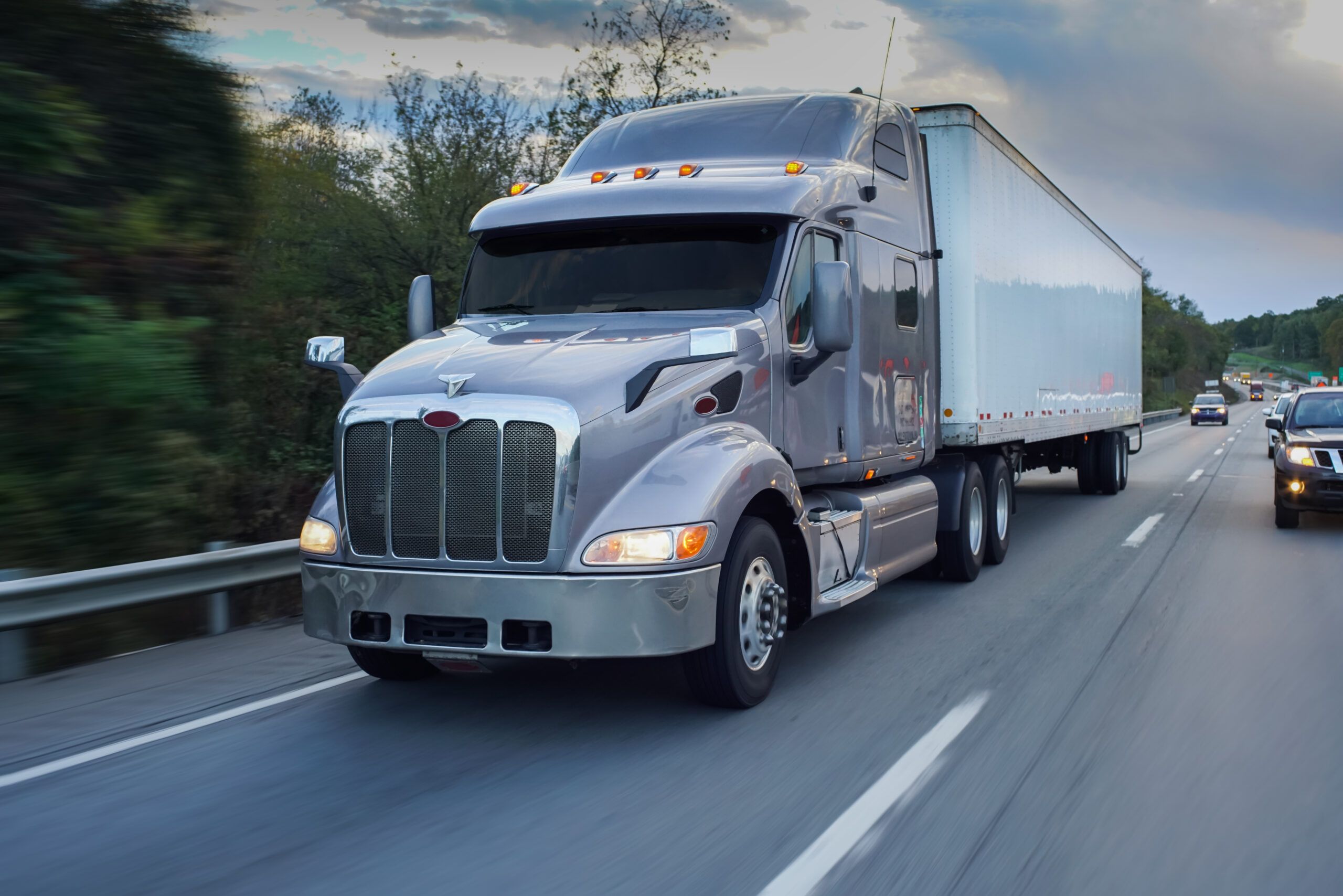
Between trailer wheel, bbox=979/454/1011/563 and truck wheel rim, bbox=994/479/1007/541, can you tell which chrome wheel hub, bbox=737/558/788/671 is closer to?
trailer wheel, bbox=979/454/1011/563

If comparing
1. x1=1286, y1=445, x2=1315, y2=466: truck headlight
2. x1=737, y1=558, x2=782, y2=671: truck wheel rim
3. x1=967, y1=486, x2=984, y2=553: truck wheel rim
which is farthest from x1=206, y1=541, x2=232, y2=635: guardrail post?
x1=1286, y1=445, x2=1315, y2=466: truck headlight

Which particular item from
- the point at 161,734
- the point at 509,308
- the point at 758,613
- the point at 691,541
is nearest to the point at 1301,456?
the point at 758,613

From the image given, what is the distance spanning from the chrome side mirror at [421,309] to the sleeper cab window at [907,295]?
10.9 feet

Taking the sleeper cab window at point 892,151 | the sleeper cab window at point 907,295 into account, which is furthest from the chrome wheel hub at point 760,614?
the sleeper cab window at point 892,151

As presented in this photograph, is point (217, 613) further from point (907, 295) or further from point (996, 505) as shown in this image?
point (996, 505)

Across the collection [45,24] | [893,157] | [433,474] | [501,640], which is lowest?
[501,640]

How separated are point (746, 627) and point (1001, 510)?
6.14m

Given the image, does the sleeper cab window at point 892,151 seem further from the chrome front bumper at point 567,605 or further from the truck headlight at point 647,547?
the chrome front bumper at point 567,605

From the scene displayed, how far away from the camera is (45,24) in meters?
8.68

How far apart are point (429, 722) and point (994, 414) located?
6.41m

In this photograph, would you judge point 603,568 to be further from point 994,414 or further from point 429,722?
point 994,414

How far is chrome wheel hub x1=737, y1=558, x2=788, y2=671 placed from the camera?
6.14m

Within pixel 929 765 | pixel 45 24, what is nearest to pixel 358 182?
pixel 45 24

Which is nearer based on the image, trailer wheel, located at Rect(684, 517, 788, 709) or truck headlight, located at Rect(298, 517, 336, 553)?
trailer wheel, located at Rect(684, 517, 788, 709)
